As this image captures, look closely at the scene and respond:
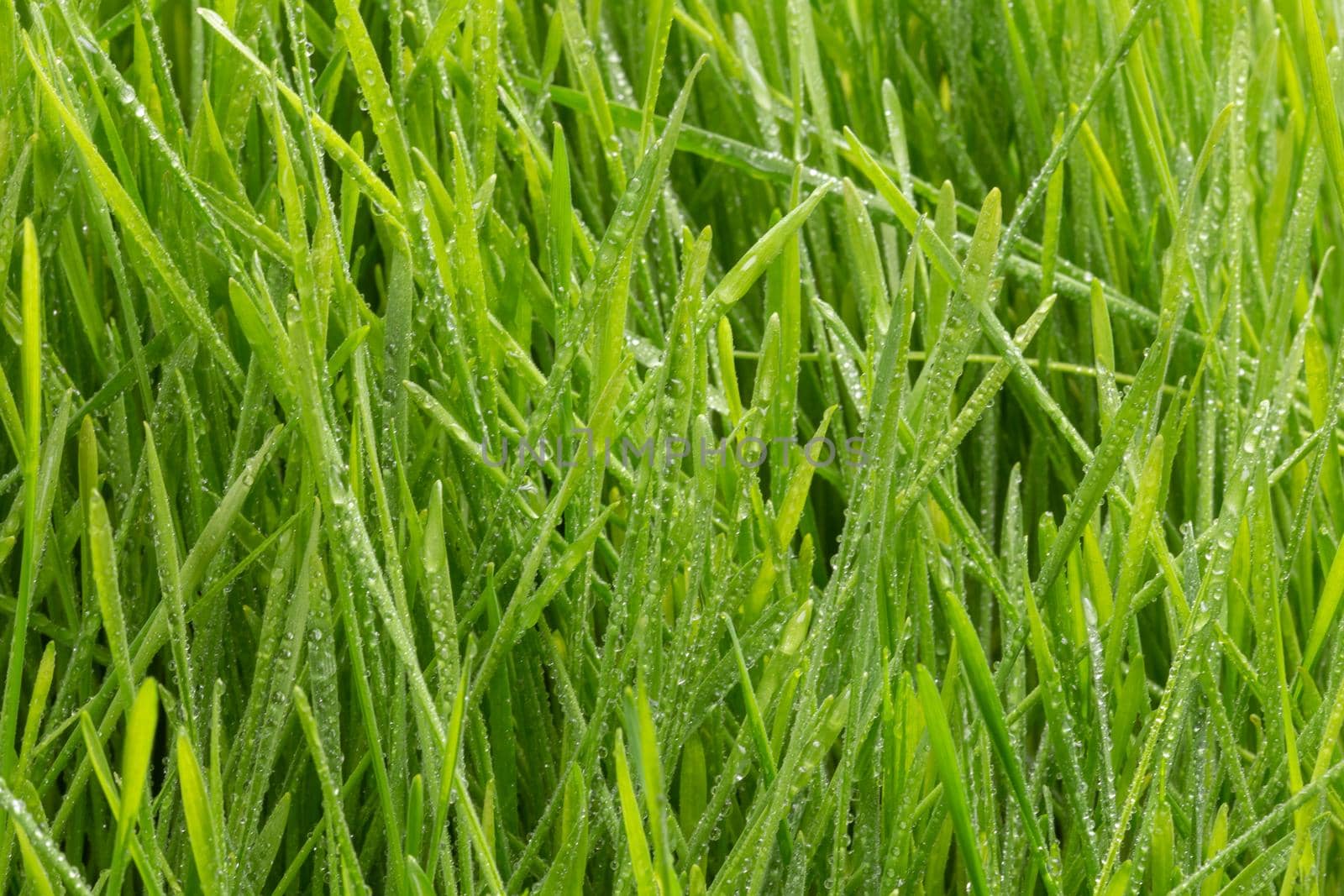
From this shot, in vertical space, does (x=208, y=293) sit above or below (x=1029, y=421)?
above

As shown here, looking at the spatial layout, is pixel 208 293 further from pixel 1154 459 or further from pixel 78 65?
pixel 1154 459

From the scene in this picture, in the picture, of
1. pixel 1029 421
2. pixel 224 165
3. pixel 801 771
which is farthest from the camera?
pixel 1029 421

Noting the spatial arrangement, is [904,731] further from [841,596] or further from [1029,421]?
[1029,421]

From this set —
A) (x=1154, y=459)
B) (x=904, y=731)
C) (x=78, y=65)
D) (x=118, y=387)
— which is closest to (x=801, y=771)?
(x=904, y=731)

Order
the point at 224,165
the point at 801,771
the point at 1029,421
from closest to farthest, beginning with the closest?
the point at 801,771 < the point at 224,165 < the point at 1029,421

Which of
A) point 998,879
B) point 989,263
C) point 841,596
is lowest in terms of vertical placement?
point 998,879

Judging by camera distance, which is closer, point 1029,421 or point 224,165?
point 224,165
